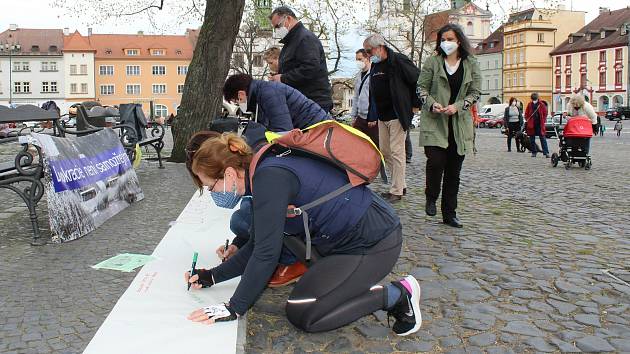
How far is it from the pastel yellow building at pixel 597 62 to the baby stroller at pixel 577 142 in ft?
219

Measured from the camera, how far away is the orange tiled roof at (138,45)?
102062 mm

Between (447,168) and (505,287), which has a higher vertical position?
(447,168)

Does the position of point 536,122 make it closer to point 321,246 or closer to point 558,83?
point 321,246

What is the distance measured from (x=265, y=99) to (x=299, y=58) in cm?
145

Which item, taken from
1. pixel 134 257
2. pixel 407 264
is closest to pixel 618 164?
pixel 407 264

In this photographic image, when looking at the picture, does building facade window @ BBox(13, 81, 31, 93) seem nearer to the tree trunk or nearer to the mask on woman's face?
the tree trunk

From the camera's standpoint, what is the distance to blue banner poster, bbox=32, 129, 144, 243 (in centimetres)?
526

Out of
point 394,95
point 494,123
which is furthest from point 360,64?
point 494,123

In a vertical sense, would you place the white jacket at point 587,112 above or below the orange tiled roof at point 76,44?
below

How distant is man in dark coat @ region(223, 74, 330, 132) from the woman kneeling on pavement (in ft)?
6.69

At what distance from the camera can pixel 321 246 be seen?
3.40 meters

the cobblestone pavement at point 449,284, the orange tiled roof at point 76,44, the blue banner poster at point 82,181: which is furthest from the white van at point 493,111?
the orange tiled roof at point 76,44

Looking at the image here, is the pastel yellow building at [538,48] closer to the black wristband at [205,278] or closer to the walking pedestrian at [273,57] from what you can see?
the walking pedestrian at [273,57]

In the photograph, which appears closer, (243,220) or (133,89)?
(243,220)
